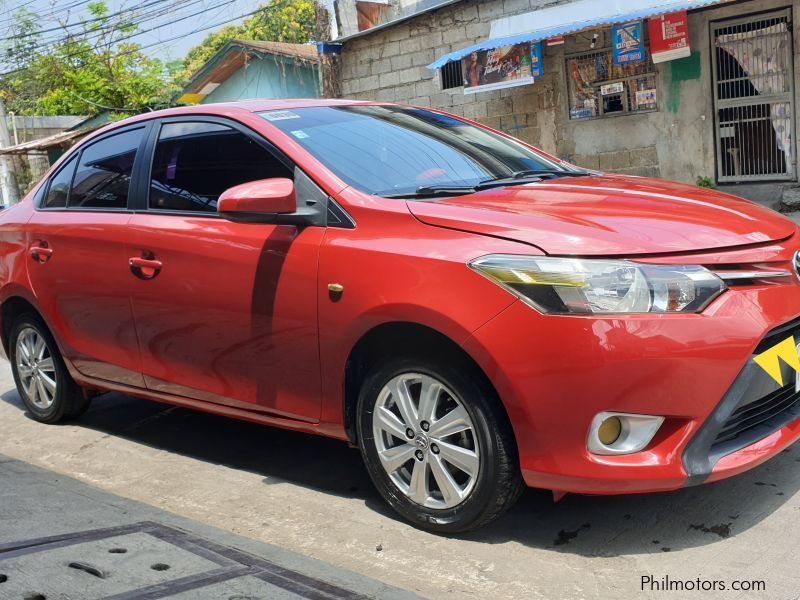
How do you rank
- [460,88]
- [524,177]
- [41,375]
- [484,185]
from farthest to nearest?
[460,88] → [41,375] → [524,177] → [484,185]

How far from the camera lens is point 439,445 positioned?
3332 millimetres

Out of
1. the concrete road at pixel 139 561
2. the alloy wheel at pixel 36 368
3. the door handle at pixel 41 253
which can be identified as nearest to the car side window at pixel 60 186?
the door handle at pixel 41 253

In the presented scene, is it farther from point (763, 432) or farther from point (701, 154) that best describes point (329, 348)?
point (701, 154)

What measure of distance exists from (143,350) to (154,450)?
718mm

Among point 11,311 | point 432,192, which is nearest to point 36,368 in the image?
point 11,311

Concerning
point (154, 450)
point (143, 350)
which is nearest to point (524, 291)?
point (143, 350)

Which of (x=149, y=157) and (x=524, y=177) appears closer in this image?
(x=524, y=177)

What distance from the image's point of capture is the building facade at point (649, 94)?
38.9ft

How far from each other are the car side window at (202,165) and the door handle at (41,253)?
901mm

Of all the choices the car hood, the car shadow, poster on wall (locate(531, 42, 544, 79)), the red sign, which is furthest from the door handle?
poster on wall (locate(531, 42, 544, 79))

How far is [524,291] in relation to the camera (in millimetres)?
3041

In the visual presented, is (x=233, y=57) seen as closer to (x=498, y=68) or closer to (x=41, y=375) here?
(x=498, y=68)

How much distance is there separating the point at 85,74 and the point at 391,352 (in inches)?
1293

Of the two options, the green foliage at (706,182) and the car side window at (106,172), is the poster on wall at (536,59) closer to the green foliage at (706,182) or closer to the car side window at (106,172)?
the green foliage at (706,182)
